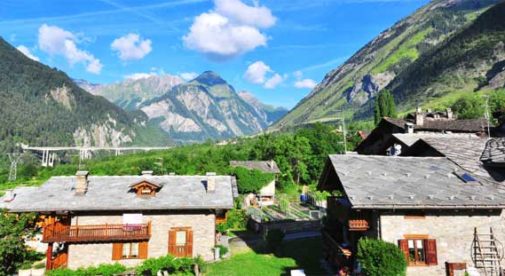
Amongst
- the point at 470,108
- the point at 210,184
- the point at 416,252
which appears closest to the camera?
the point at 416,252

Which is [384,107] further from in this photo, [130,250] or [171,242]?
[130,250]

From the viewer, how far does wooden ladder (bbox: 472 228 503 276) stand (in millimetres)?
21797

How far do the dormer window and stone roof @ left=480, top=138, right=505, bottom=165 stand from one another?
22905 millimetres

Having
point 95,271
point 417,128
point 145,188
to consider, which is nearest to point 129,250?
point 95,271

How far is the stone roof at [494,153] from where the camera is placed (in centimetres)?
2416

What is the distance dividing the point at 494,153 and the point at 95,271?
1059 inches

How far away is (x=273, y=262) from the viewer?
29.9m

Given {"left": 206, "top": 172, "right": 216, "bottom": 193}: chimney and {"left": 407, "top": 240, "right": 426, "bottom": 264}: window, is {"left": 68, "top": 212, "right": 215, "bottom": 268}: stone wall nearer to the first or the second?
{"left": 206, "top": 172, "right": 216, "bottom": 193}: chimney

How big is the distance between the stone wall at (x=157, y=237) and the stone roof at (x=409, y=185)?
11.5 metres

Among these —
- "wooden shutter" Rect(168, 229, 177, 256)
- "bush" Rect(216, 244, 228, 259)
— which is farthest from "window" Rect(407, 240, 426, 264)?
"wooden shutter" Rect(168, 229, 177, 256)

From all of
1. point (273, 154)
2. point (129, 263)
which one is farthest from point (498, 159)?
point (273, 154)

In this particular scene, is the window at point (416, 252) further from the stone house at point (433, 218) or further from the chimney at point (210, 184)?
the chimney at point (210, 184)

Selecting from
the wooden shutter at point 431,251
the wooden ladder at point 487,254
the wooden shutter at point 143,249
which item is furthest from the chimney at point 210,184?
the wooden ladder at point 487,254

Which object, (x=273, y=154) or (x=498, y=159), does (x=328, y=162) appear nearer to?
(x=498, y=159)
